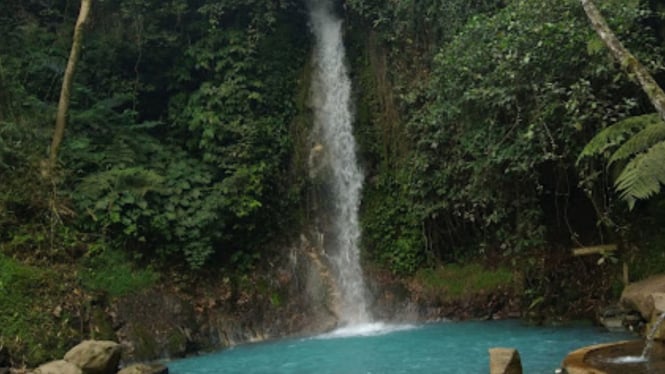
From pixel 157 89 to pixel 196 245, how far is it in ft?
17.2

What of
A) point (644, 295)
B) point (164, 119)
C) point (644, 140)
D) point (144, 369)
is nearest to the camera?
point (644, 140)

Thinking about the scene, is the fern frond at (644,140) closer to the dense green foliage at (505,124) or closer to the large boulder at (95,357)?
the dense green foliage at (505,124)

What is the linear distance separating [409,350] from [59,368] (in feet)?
16.4

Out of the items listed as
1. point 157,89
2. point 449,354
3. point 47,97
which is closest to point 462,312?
point 449,354

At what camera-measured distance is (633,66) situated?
24.1 feet

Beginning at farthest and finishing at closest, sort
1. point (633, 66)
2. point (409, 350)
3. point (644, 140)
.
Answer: point (409, 350) → point (644, 140) → point (633, 66)

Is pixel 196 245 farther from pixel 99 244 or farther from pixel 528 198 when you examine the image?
pixel 528 198

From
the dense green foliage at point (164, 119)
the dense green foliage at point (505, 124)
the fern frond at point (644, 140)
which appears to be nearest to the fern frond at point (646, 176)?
the fern frond at point (644, 140)

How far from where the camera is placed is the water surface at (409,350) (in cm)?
877

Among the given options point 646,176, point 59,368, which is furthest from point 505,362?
point 59,368

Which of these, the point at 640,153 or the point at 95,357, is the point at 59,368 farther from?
the point at 640,153

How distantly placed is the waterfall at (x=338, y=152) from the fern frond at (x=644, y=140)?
693 centimetres

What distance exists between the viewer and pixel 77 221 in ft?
39.0

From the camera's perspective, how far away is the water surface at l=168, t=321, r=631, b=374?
8766 mm
